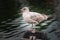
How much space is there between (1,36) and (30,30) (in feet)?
1.12

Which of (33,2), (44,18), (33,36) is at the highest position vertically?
(33,2)

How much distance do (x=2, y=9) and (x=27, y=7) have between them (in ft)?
2.24

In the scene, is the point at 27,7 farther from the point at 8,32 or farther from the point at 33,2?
the point at 8,32

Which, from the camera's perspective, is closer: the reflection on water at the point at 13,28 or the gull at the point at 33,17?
the gull at the point at 33,17

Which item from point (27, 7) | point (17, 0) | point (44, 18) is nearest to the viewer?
point (44, 18)

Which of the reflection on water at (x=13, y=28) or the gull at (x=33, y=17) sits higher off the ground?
the gull at (x=33, y=17)

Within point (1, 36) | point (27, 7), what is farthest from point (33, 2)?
point (1, 36)

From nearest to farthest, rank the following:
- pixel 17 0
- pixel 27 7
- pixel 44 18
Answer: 1. pixel 44 18
2. pixel 27 7
3. pixel 17 0

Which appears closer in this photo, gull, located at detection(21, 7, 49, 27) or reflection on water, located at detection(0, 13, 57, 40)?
gull, located at detection(21, 7, 49, 27)

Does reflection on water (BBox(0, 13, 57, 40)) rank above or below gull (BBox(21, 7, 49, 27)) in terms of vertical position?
below

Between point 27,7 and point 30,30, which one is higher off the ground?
point 27,7

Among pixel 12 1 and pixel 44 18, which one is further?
pixel 12 1

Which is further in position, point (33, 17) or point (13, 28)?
point (13, 28)

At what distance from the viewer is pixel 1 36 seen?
7.34ft
